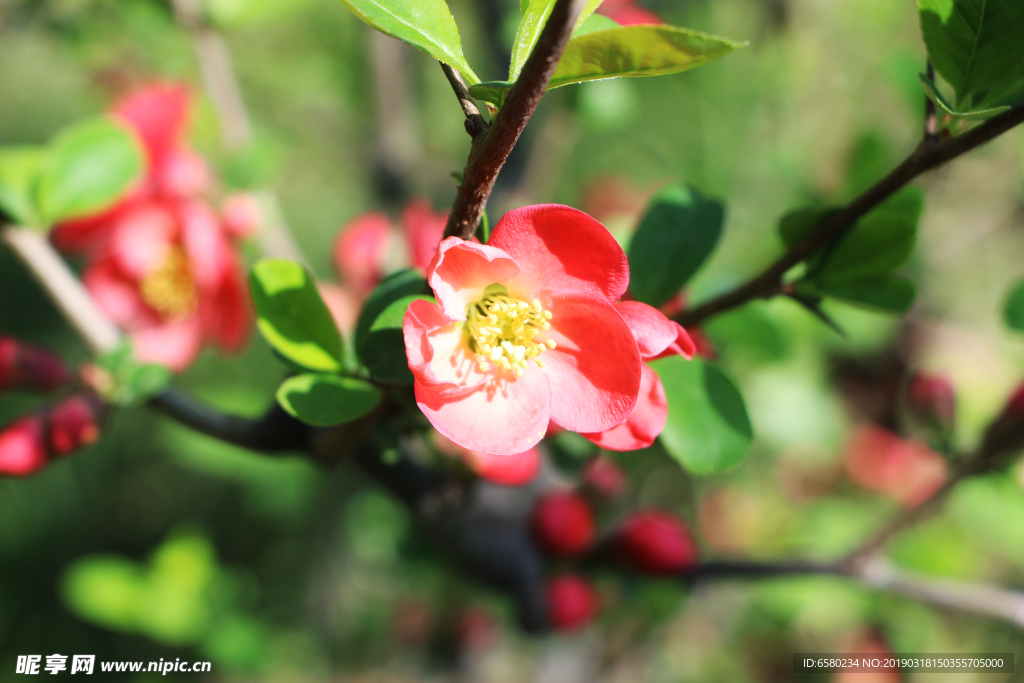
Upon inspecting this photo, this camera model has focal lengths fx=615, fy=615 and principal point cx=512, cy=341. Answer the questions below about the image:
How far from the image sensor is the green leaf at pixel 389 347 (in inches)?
12.6

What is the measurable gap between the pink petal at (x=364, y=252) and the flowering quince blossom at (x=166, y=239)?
0.13 m

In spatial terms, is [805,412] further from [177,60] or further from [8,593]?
[8,593]

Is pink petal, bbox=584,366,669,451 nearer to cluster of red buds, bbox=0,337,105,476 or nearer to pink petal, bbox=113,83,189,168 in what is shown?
cluster of red buds, bbox=0,337,105,476

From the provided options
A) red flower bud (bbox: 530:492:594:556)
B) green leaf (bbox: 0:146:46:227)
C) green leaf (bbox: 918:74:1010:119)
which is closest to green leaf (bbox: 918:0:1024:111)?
green leaf (bbox: 918:74:1010:119)

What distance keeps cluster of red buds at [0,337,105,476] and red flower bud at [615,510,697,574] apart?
53cm

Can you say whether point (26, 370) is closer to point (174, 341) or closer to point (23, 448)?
point (23, 448)

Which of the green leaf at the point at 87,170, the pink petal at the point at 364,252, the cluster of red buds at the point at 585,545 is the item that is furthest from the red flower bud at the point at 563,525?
the green leaf at the point at 87,170

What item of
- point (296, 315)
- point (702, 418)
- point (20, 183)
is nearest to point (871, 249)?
point (702, 418)

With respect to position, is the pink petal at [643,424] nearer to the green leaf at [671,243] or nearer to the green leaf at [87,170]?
the green leaf at [671,243]

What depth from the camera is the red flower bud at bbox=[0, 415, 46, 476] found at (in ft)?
1.40

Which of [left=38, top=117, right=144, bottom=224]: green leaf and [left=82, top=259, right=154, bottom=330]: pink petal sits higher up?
[left=38, top=117, right=144, bottom=224]: green leaf

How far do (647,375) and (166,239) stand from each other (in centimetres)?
65

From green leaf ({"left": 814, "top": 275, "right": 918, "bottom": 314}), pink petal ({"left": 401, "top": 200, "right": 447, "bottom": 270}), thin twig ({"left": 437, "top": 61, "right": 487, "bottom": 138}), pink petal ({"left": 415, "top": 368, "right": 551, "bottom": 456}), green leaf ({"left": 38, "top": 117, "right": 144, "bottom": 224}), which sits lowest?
pink petal ({"left": 401, "top": 200, "right": 447, "bottom": 270})

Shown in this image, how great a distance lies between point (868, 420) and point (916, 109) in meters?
1.01
